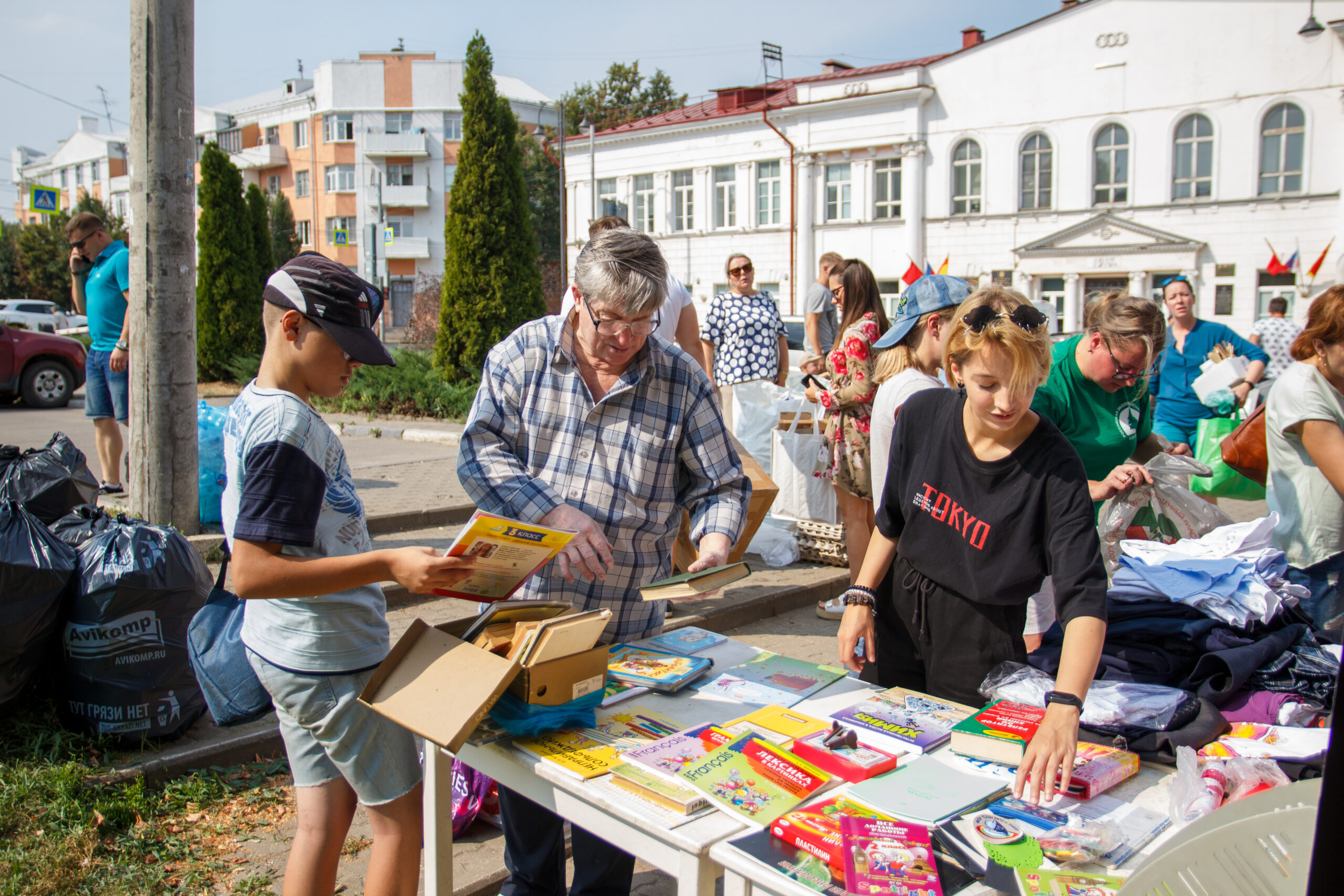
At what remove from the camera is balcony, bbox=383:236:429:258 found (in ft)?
Result: 178

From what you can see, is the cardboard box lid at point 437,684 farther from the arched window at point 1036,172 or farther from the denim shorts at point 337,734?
the arched window at point 1036,172

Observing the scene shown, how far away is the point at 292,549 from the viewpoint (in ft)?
6.50

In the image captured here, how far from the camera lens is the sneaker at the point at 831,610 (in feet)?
18.6

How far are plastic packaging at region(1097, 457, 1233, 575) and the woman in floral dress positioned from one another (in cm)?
139

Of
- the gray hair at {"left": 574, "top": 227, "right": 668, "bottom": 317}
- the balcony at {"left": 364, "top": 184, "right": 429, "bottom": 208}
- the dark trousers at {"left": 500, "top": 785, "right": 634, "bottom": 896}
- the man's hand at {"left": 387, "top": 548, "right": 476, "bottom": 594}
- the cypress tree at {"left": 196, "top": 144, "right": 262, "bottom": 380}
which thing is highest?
the balcony at {"left": 364, "top": 184, "right": 429, "bottom": 208}

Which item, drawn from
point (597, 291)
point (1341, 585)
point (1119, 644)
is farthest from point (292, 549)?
point (1341, 585)

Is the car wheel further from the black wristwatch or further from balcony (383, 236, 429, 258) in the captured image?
balcony (383, 236, 429, 258)

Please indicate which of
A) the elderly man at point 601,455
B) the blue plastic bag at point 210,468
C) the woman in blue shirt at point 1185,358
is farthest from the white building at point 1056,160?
the elderly man at point 601,455

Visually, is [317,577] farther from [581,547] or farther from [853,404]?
[853,404]

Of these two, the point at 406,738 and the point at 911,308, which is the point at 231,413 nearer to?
the point at 406,738

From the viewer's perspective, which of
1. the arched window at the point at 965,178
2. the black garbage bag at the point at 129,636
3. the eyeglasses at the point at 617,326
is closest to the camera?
the eyeglasses at the point at 617,326

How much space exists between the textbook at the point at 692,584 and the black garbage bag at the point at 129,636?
225 cm

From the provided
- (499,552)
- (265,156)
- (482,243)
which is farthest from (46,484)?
(265,156)

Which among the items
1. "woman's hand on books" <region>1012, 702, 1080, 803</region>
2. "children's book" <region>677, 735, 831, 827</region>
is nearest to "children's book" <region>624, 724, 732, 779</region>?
"children's book" <region>677, 735, 831, 827</region>
